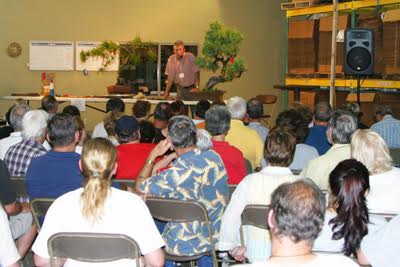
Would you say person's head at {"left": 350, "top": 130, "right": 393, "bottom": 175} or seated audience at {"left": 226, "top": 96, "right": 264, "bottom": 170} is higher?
person's head at {"left": 350, "top": 130, "right": 393, "bottom": 175}

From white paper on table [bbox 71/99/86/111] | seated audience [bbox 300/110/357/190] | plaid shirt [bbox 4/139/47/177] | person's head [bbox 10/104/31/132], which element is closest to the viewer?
seated audience [bbox 300/110/357/190]

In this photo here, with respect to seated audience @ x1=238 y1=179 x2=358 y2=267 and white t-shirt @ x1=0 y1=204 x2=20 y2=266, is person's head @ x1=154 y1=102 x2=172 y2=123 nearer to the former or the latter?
white t-shirt @ x1=0 y1=204 x2=20 y2=266

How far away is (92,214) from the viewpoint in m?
3.04

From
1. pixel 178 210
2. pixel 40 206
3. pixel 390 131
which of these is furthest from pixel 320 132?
pixel 40 206

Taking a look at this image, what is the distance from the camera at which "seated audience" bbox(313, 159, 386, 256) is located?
10.2ft

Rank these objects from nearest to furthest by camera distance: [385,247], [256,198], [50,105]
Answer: [385,247], [256,198], [50,105]

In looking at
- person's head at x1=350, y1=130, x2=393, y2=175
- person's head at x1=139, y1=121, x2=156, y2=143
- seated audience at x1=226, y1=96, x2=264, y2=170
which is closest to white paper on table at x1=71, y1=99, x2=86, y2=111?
person's head at x1=139, y1=121, x2=156, y2=143

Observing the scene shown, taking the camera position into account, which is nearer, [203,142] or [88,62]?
[203,142]

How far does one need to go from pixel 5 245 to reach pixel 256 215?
4.16 ft

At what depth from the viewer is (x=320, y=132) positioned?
6.49 m

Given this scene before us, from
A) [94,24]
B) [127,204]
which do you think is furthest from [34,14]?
[127,204]

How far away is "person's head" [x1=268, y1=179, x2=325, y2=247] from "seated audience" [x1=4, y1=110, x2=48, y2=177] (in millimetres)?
2991

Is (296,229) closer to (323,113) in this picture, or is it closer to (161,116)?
(323,113)

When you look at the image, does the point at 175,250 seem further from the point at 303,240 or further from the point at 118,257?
the point at 303,240
